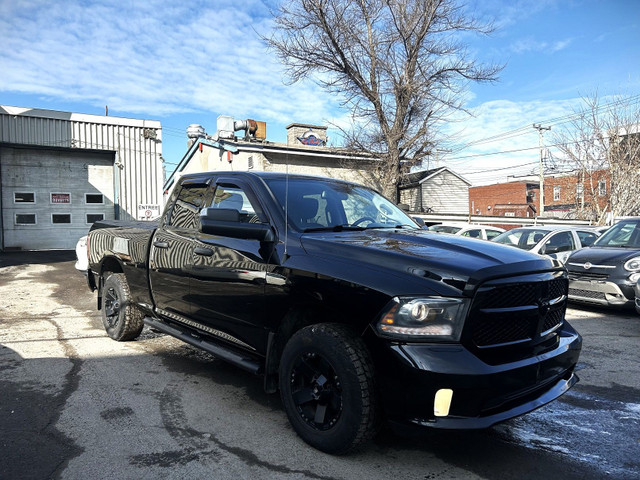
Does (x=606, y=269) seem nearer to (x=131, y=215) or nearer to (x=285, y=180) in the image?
(x=285, y=180)

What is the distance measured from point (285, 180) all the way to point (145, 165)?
1908 cm

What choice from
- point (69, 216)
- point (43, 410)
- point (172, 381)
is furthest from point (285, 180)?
point (69, 216)

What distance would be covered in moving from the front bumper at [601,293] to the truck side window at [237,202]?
267 inches

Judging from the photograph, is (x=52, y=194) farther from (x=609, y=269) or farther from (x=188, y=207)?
(x=609, y=269)

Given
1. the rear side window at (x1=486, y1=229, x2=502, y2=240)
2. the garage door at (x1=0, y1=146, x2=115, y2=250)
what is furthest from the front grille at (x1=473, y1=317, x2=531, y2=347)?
the garage door at (x1=0, y1=146, x2=115, y2=250)

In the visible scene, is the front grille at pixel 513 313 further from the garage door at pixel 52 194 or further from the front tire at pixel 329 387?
the garage door at pixel 52 194

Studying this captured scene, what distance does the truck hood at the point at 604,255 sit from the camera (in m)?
8.10

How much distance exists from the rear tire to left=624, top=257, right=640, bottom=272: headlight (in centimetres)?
754

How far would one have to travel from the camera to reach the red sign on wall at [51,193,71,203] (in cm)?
2020

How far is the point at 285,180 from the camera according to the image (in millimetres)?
4043

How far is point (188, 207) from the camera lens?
15.5 feet

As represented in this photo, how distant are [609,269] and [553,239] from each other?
102 inches

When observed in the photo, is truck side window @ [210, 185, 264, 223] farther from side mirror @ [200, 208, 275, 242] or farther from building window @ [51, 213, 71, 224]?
building window @ [51, 213, 71, 224]

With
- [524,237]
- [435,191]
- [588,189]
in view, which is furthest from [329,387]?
[435,191]
